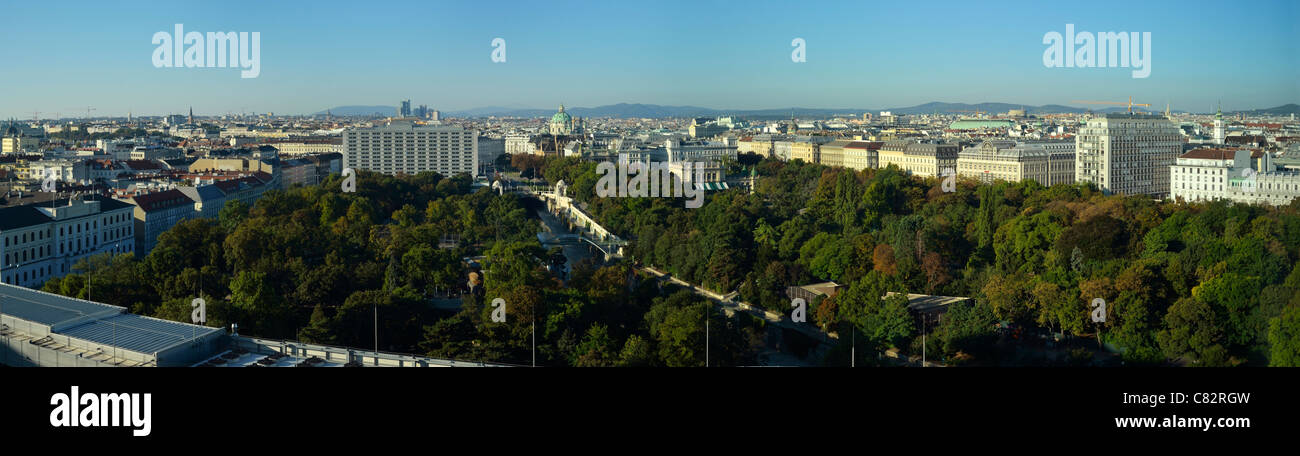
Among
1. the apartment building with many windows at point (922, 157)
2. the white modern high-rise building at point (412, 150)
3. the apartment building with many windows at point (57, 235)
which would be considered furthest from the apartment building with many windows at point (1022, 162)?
the apartment building with many windows at point (57, 235)

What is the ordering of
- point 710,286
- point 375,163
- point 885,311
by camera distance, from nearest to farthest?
1. point 885,311
2. point 710,286
3. point 375,163

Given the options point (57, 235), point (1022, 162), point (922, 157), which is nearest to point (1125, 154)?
point (1022, 162)

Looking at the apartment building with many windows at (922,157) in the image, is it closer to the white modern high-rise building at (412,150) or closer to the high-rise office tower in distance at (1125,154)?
the high-rise office tower in distance at (1125,154)

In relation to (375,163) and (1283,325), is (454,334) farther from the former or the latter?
(375,163)

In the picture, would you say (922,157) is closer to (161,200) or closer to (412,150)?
(412,150)
